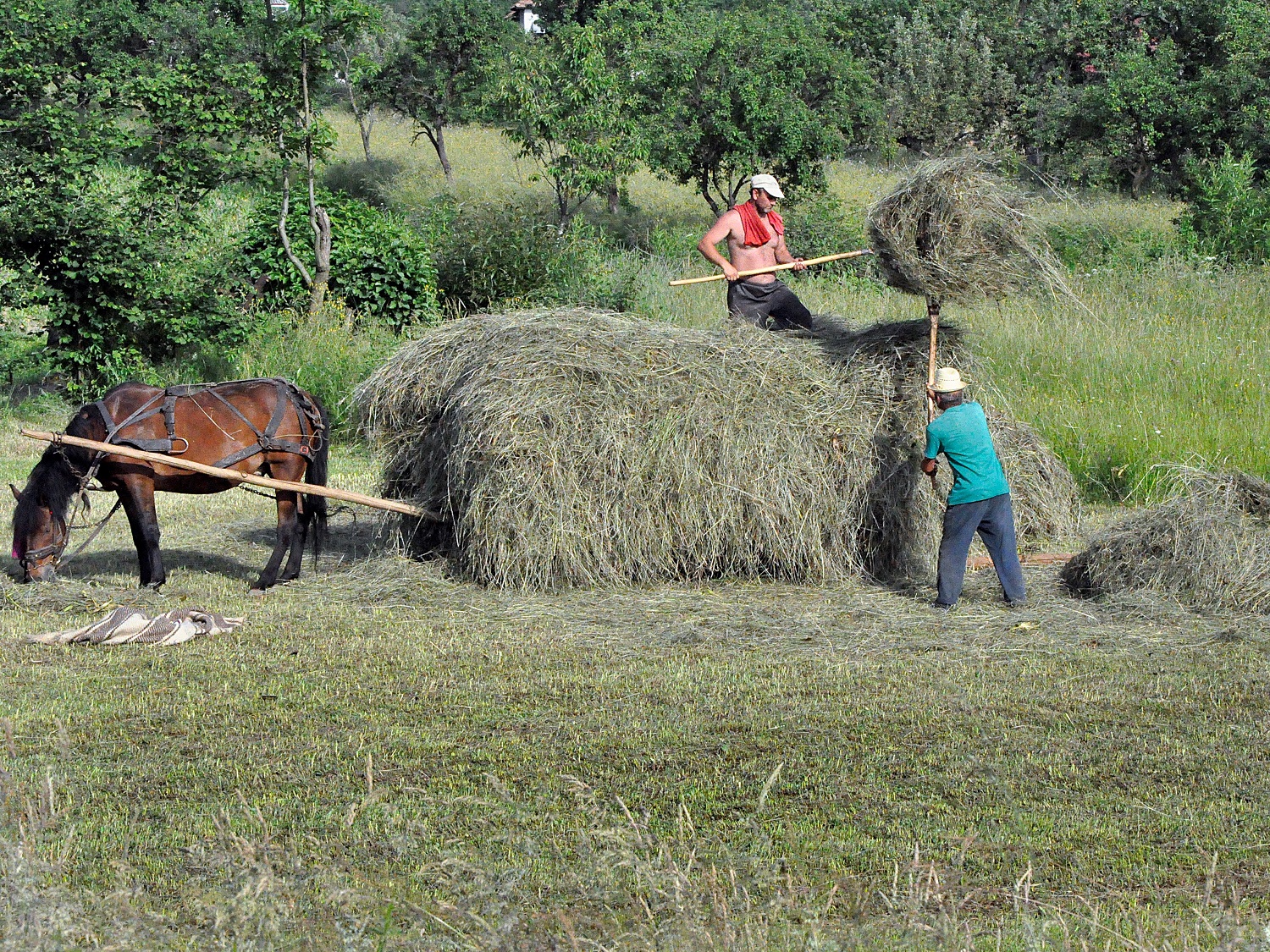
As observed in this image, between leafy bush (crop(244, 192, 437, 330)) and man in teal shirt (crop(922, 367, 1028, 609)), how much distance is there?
1284 cm

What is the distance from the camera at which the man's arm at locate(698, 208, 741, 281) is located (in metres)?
10.7

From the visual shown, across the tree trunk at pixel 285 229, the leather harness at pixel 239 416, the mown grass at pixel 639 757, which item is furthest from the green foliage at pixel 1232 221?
the leather harness at pixel 239 416

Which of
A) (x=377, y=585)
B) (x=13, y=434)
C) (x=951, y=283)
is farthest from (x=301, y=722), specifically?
(x=13, y=434)

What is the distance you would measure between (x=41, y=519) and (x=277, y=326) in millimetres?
10069

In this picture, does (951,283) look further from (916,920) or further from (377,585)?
(916,920)

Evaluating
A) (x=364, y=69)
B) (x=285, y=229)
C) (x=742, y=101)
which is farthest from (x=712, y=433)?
(x=742, y=101)

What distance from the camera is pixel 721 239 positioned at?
10.8m

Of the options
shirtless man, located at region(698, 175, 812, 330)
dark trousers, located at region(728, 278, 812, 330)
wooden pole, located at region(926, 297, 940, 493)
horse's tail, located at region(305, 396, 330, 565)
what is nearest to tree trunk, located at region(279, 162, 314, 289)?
horse's tail, located at region(305, 396, 330, 565)

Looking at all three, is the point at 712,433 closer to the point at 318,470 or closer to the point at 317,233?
the point at 318,470

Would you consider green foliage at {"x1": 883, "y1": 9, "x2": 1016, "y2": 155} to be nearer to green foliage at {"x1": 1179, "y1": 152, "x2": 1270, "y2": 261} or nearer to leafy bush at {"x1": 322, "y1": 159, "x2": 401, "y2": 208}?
leafy bush at {"x1": 322, "y1": 159, "x2": 401, "y2": 208}

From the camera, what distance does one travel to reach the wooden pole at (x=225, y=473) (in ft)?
29.8

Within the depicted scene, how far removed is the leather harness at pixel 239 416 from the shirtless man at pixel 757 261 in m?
3.49

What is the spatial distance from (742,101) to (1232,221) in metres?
16.9

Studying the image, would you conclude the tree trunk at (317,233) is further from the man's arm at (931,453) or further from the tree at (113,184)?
the man's arm at (931,453)
